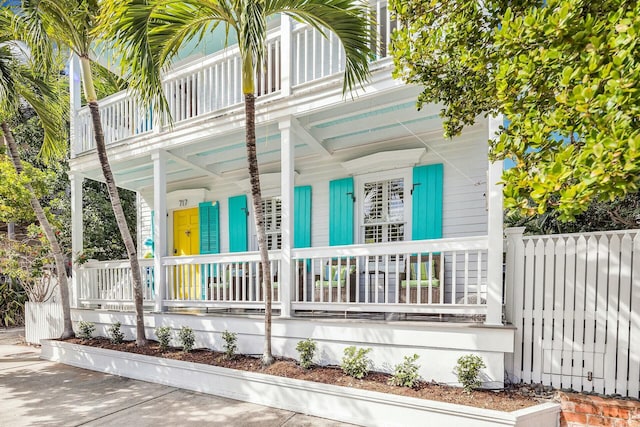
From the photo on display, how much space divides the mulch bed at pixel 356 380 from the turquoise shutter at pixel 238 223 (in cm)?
256

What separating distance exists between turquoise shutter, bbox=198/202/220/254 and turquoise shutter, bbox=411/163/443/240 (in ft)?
14.6

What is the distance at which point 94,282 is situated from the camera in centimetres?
640

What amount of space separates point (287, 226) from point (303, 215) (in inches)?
83.6

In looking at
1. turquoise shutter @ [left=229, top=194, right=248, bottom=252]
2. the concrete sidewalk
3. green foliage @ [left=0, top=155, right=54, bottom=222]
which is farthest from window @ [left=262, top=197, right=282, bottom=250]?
green foliage @ [left=0, top=155, right=54, bottom=222]

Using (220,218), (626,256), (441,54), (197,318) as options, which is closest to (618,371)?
(626,256)

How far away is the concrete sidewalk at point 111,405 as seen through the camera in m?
3.34

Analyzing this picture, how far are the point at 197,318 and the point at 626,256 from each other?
A: 515cm

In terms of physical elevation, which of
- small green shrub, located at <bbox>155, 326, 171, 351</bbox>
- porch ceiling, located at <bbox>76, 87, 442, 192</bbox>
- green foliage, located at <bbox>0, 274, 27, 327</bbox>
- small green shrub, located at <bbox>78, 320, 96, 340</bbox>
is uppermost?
porch ceiling, located at <bbox>76, 87, 442, 192</bbox>

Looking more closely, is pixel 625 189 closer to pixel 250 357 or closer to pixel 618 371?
pixel 618 371

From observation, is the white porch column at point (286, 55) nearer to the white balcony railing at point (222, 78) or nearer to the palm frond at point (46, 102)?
the white balcony railing at point (222, 78)

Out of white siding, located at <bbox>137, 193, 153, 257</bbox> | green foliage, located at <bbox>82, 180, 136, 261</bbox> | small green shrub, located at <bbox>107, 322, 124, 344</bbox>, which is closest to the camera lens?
small green shrub, located at <bbox>107, 322, 124, 344</bbox>

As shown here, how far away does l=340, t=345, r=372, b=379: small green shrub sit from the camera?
3.63m

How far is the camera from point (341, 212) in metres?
6.04

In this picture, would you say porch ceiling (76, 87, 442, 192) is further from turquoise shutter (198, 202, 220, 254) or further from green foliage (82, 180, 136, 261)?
green foliage (82, 180, 136, 261)
